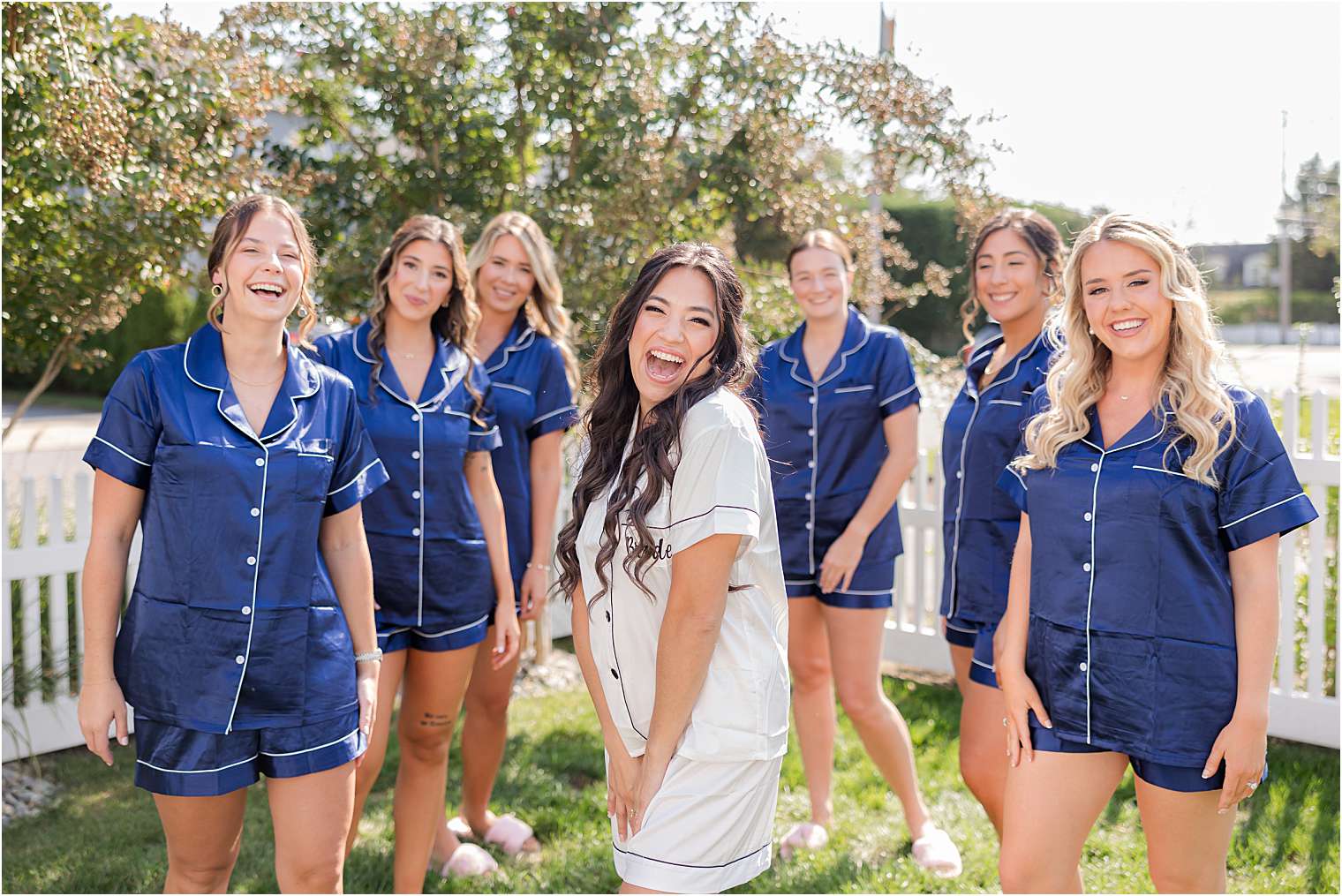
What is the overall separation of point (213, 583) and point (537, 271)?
1882mm

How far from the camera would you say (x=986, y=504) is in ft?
11.6

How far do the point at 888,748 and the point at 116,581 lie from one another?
2832mm

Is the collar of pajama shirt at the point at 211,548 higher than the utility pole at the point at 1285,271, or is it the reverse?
the utility pole at the point at 1285,271

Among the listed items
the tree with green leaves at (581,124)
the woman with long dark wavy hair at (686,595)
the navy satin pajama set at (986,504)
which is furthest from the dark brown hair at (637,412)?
the tree with green leaves at (581,124)

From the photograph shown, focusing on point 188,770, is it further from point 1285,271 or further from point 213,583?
point 1285,271

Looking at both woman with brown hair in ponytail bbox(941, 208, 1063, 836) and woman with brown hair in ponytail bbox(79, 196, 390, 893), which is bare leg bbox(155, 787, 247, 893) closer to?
woman with brown hair in ponytail bbox(79, 196, 390, 893)

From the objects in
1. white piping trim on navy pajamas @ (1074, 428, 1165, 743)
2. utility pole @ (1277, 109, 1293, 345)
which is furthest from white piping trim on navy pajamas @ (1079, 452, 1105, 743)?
utility pole @ (1277, 109, 1293, 345)

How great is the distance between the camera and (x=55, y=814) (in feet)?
15.0

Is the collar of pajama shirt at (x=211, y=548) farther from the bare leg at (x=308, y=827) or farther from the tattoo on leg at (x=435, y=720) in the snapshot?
the tattoo on leg at (x=435, y=720)

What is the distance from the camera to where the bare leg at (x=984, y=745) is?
3.42m

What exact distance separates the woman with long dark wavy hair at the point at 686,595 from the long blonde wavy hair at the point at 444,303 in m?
1.29

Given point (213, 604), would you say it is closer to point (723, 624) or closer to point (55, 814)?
point (723, 624)

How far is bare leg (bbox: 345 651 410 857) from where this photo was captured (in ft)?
11.4

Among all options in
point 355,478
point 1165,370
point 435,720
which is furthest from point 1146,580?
point 435,720
